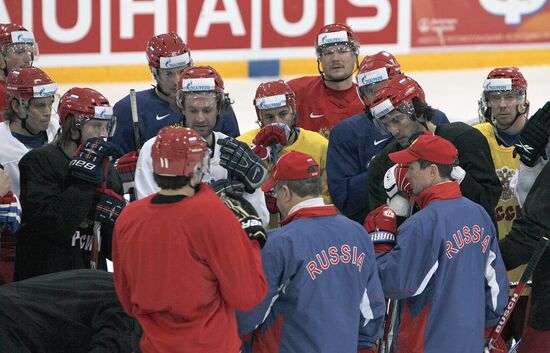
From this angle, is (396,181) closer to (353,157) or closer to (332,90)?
(353,157)

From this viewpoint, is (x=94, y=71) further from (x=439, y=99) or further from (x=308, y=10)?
(x=439, y=99)

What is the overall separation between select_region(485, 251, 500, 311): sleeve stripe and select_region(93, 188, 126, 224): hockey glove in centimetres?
153

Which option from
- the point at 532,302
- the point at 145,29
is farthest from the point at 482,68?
the point at 532,302

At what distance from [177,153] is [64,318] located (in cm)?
75

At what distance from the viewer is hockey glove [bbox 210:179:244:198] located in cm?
465

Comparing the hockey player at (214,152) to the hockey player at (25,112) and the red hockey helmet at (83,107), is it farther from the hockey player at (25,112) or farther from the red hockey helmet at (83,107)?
the hockey player at (25,112)

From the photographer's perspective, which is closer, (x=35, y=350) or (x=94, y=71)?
(x=35, y=350)

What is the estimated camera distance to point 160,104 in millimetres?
6176

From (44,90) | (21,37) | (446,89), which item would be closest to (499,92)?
(44,90)

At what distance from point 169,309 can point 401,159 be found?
116cm

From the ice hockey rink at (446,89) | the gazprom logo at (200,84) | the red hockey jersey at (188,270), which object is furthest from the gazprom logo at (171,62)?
the ice hockey rink at (446,89)

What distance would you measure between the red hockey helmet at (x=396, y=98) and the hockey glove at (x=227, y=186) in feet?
2.45

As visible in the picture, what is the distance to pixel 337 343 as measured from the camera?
13.7 ft

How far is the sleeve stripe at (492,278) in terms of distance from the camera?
182 inches
